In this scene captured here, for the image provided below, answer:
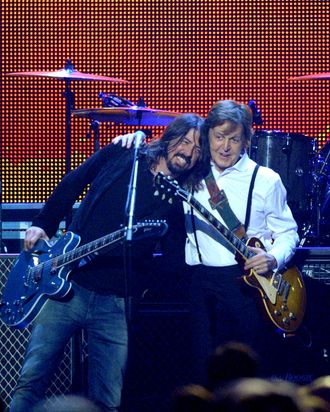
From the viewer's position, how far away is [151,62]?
1045 cm

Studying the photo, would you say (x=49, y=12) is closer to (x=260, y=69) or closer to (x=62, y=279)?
(x=260, y=69)

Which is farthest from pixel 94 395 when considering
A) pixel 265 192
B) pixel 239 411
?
pixel 239 411

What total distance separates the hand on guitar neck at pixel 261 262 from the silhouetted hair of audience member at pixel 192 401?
2.96m

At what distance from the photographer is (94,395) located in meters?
5.32

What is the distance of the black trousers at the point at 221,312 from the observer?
521 cm

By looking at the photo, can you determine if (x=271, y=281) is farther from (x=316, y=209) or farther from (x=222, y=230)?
(x=316, y=209)

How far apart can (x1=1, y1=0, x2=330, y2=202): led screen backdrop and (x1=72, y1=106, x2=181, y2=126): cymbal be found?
55.1 inches

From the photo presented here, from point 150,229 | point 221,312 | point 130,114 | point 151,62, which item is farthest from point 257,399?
point 151,62

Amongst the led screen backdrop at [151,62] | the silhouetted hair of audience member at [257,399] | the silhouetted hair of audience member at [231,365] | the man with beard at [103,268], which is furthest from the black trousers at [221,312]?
Result: the led screen backdrop at [151,62]

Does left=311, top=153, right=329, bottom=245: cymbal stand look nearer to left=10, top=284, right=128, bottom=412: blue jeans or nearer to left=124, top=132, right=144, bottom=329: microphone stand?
left=10, top=284, right=128, bottom=412: blue jeans

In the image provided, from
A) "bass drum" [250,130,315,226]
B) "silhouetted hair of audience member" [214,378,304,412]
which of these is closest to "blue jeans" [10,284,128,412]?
"silhouetted hair of audience member" [214,378,304,412]

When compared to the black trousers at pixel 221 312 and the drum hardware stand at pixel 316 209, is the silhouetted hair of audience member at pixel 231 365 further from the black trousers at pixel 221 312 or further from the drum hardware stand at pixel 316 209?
the drum hardware stand at pixel 316 209

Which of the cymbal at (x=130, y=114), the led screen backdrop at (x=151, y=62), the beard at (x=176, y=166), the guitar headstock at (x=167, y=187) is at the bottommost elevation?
the guitar headstock at (x=167, y=187)

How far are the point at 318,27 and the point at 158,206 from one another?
5719 mm
